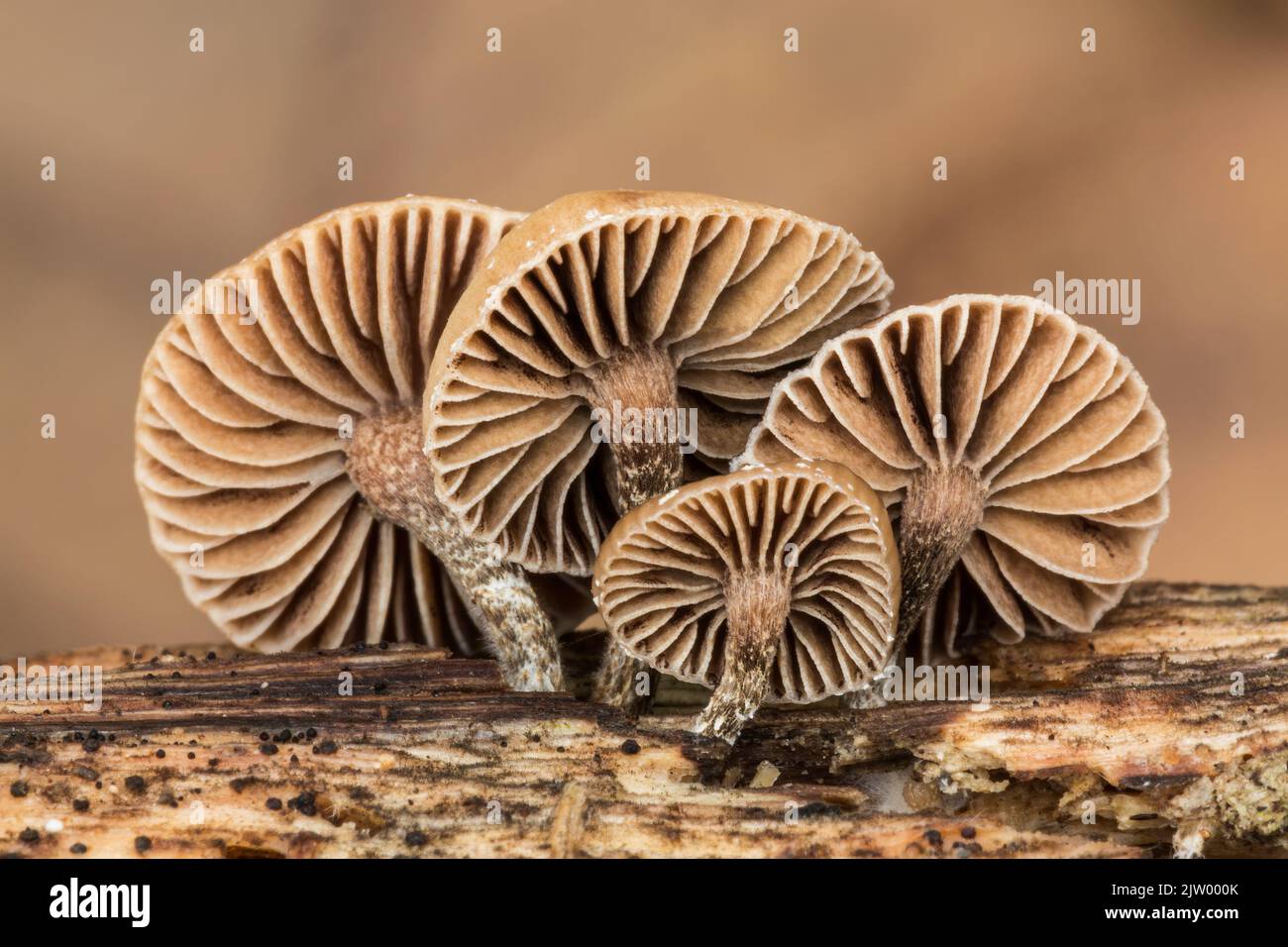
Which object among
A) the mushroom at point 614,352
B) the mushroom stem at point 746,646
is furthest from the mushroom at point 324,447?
the mushroom stem at point 746,646

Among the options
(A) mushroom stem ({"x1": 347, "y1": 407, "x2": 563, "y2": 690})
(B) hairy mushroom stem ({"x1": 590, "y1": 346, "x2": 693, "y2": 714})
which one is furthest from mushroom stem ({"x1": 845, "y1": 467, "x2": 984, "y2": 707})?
(A) mushroom stem ({"x1": 347, "y1": 407, "x2": 563, "y2": 690})

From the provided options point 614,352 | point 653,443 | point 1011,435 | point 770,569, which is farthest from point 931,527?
point 614,352

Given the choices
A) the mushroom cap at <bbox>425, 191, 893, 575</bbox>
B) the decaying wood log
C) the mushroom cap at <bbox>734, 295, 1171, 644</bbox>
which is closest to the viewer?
the decaying wood log

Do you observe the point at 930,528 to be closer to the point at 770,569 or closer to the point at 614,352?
the point at 770,569

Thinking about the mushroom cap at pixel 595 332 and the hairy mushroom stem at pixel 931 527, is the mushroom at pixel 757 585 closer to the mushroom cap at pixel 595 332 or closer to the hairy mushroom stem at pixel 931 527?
the hairy mushroom stem at pixel 931 527

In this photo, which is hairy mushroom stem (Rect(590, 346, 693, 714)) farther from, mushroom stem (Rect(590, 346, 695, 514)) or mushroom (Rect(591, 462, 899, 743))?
mushroom (Rect(591, 462, 899, 743))
